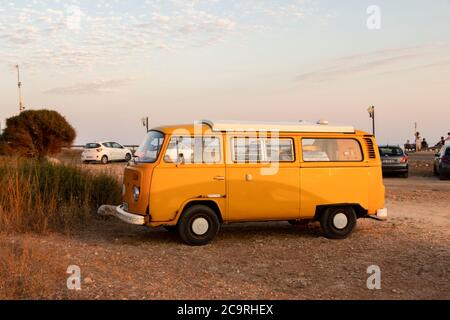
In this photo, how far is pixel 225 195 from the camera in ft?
32.1

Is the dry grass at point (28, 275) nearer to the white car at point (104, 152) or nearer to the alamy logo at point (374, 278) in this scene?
the alamy logo at point (374, 278)

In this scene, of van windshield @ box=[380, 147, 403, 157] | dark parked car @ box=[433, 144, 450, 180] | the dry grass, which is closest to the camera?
Answer: the dry grass

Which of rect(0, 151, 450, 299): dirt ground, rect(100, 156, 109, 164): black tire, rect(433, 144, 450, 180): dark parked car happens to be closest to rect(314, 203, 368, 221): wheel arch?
rect(0, 151, 450, 299): dirt ground

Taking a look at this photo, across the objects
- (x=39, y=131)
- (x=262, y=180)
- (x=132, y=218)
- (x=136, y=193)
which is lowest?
(x=132, y=218)

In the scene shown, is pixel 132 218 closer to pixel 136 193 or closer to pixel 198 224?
pixel 136 193

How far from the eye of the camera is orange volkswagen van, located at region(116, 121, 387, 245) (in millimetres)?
9578

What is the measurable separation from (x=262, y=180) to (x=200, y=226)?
1334mm

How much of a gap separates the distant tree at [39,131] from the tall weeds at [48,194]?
18555mm

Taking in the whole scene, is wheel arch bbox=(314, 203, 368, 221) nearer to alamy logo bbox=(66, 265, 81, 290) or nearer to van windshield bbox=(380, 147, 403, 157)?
alamy logo bbox=(66, 265, 81, 290)

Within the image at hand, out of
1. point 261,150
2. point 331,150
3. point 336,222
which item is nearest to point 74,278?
point 261,150

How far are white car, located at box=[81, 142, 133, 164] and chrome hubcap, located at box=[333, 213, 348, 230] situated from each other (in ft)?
86.2

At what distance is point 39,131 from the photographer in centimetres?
3259

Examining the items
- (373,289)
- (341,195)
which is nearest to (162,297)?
(373,289)

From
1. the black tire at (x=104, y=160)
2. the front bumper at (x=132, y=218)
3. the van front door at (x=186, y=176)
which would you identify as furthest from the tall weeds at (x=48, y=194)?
the black tire at (x=104, y=160)
